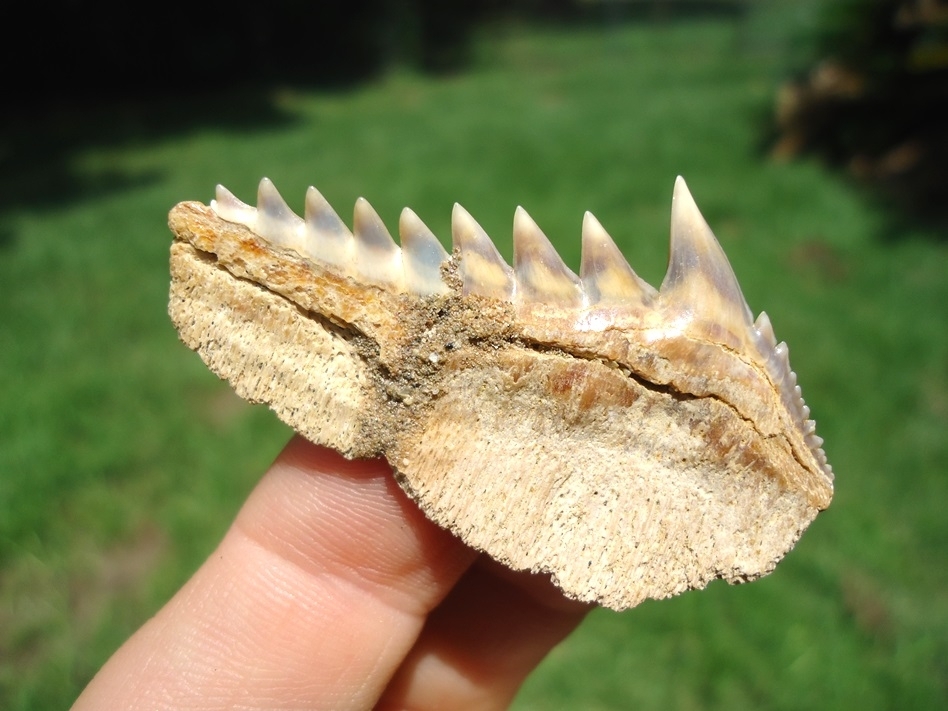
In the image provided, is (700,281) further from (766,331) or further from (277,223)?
(277,223)

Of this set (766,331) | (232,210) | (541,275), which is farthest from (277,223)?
(766,331)

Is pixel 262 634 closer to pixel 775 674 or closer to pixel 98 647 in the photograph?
pixel 98 647

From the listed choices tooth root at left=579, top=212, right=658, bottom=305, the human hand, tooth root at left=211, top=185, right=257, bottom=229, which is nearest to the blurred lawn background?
the human hand

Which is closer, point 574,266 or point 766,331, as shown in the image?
point 766,331

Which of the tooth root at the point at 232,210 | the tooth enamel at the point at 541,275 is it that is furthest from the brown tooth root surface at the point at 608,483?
the tooth root at the point at 232,210

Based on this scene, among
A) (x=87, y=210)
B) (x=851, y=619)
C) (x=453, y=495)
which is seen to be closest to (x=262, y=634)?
(x=453, y=495)

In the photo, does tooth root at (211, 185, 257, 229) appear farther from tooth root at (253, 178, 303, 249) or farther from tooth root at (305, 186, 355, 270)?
tooth root at (305, 186, 355, 270)
